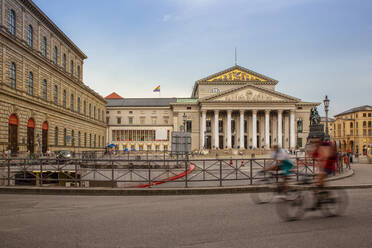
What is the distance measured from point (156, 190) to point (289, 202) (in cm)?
615

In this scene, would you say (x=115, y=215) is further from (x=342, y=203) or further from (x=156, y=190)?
(x=342, y=203)

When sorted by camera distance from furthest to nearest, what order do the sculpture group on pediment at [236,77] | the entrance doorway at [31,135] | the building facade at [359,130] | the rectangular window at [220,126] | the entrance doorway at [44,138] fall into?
the building facade at [359,130]
the rectangular window at [220,126]
the sculpture group on pediment at [236,77]
the entrance doorway at [44,138]
the entrance doorway at [31,135]

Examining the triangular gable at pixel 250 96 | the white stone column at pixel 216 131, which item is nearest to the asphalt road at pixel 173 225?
the triangular gable at pixel 250 96

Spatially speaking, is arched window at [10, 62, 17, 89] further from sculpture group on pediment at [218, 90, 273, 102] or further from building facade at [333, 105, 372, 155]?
building facade at [333, 105, 372, 155]

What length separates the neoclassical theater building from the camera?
86.8 metres

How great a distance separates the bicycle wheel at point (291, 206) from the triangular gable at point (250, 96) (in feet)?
258

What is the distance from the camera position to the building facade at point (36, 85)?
1379 inches

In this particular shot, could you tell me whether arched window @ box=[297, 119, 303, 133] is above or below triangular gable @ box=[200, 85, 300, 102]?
below

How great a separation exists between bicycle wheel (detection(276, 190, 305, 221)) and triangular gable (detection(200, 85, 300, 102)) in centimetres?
7870

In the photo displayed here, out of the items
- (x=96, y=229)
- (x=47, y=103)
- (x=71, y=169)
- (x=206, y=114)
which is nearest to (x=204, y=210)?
(x=96, y=229)

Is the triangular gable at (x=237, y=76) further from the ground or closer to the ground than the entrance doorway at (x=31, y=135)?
further from the ground

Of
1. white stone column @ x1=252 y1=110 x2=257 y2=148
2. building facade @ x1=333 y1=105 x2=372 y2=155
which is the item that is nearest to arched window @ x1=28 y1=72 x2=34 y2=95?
white stone column @ x1=252 y1=110 x2=257 y2=148

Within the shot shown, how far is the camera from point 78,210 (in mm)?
9250

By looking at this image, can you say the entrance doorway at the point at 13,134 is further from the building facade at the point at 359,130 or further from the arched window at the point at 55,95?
the building facade at the point at 359,130
